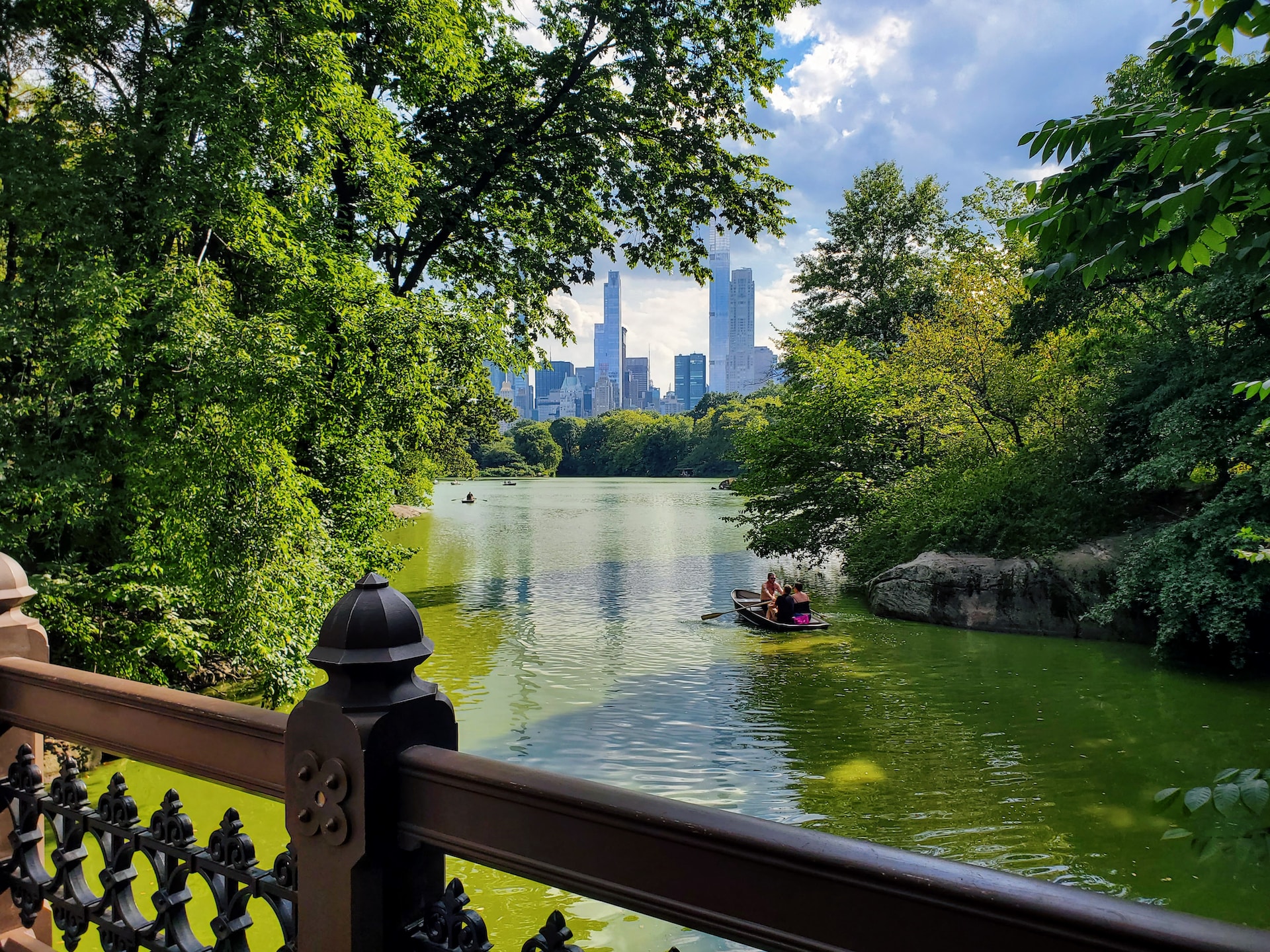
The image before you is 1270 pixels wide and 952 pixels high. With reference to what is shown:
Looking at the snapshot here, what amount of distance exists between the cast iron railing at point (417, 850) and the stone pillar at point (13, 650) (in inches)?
7.9

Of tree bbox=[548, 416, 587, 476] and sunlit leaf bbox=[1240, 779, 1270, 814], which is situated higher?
tree bbox=[548, 416, 587, 476]

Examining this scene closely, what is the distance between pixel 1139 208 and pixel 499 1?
13071 mm

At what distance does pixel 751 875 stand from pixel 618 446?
341 feet

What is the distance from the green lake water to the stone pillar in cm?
342

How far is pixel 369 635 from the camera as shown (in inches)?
51.1

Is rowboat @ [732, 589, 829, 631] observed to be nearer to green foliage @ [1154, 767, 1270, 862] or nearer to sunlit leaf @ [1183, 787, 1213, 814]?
green foliage @ [1154, 767, 1270, 862]

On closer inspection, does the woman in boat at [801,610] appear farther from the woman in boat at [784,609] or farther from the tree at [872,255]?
the tree at [872,255]

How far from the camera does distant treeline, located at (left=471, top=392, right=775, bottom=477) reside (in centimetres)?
9262

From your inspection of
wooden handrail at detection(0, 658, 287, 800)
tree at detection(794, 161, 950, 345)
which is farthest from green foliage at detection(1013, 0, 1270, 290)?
tree at detection(794, 161, 950, 345)

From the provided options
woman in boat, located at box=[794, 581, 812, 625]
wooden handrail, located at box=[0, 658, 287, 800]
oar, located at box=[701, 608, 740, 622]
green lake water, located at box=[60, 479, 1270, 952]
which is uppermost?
wooden handrail, located at box=[0, 658, 287, 800]

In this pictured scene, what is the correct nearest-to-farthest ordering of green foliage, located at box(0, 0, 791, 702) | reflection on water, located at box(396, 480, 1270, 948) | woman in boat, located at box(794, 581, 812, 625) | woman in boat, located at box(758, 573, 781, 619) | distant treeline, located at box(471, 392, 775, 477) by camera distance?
green foliage, located at box(0, 0, 791, 702), reflection on water, located at box(396, 480, 1270, 948), woman in boat, located at box(794, 581, 812, 625), woman in boat, located at box(758, 573, 781, 619), distant treeline, located at box(471, 392, 775, 477)

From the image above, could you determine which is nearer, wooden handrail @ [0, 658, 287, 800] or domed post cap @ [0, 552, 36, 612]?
wooden handrail @ [0, 658, 287, 800]

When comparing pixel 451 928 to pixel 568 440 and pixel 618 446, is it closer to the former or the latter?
pixel 618 446

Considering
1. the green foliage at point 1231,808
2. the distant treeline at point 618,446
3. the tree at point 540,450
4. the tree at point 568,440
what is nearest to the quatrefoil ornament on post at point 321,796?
the green foliage at point 1231,808
